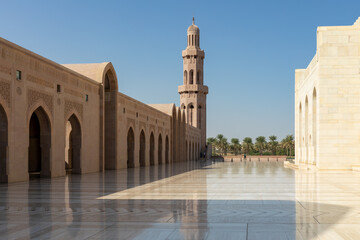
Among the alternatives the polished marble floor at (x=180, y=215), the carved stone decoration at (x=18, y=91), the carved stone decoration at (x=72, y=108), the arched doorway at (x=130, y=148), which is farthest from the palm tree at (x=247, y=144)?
the polished marble floor at (x=180, y=215)

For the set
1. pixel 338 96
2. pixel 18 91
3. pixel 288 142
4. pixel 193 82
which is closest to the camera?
pixel 18 91

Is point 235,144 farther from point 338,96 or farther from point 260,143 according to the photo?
point 338,96

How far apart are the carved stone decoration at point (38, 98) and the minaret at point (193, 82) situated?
37.2m

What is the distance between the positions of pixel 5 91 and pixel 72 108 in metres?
4.58

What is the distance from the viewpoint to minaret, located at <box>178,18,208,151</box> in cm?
5175

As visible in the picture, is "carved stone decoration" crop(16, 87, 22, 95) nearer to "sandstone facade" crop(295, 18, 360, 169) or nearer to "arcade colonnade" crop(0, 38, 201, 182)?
"arcade colonnade" crop(0, 38, 201, 182)

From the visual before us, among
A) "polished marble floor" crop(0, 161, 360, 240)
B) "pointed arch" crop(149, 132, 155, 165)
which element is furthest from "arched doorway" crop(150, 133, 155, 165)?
"polished marble floor" crop(0, 161, 360, 240)

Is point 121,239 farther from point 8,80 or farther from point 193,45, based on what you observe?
point 193,45

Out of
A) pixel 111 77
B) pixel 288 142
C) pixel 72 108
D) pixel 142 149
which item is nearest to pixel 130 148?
pixel 142 149

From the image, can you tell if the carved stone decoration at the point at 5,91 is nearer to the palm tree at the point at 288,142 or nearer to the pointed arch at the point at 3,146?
the pointed arch at the point at 3,146

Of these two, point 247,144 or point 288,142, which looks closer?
point 288,142

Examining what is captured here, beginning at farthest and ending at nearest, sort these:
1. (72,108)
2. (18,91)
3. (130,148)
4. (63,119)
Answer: (130,148) < (72,108) < (63,119) < (18,91)

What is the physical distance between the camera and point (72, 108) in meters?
16.8

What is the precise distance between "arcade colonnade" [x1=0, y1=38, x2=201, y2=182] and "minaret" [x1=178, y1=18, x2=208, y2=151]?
23.0 m
